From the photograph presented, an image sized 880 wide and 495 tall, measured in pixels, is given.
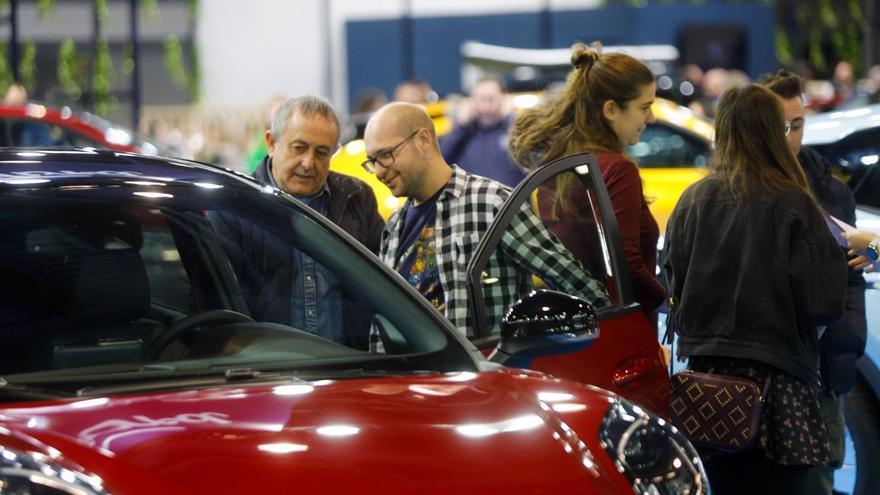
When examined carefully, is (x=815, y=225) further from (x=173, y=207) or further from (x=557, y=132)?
(x=173, y=207)

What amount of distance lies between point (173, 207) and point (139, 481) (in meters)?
1.36

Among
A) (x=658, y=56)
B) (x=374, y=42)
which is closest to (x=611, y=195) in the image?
(x=658, y=56)

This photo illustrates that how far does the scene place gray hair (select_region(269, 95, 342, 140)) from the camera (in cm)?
596

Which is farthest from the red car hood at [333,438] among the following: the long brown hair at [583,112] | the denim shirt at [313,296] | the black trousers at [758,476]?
the long brown hair at [583,112]

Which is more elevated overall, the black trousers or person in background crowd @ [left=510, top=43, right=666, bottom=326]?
person in background crowd @ [left=510, top=43, right=666, bottom=326]

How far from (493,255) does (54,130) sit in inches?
443

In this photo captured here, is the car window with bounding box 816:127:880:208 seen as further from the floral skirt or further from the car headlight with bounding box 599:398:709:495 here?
the car headlight with bounding box 599:398:709:495

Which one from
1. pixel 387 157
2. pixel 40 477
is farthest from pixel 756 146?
pixel 40 477

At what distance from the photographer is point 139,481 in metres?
2.99

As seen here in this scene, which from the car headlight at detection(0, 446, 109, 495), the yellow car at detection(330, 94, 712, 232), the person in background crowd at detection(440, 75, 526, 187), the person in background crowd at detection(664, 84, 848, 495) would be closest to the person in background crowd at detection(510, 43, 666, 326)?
the person in background crowd at detection(664, 84, 848, 495)

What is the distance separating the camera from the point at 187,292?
425cm

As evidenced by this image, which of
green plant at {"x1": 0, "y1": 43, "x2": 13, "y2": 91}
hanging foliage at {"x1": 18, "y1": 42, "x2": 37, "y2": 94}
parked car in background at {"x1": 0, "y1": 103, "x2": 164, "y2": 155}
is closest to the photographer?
parked car in background at {"x1": 0, "y1": 103, "x2": 164, "y2": 155}

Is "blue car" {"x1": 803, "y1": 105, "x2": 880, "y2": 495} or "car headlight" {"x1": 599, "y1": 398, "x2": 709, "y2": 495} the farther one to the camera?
"blue car" {"x1": 803, "y1": 105, "x2": 880, "y2": 495}

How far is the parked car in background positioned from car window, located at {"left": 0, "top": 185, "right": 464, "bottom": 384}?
10.7 meters
